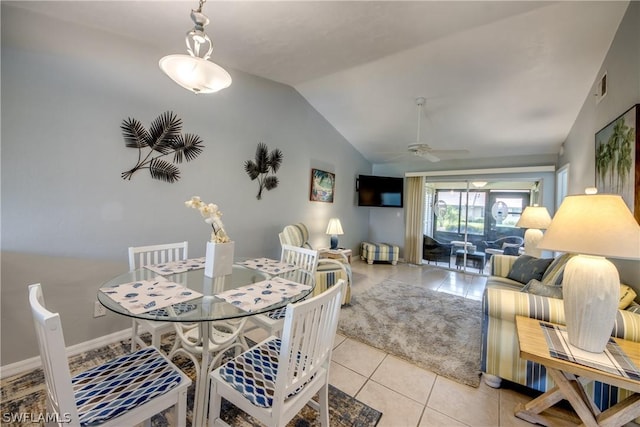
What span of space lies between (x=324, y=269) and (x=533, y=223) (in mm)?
2761

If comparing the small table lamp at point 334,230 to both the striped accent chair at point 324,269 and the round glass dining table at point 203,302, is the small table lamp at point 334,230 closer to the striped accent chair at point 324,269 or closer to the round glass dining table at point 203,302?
the striped accent chair at point 324,269

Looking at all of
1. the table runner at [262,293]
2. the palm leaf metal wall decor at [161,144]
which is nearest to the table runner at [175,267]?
the table runner at [262,293]

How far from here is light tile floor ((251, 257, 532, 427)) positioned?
5.18 ft

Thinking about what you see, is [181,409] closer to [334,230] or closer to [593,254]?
[593,254]

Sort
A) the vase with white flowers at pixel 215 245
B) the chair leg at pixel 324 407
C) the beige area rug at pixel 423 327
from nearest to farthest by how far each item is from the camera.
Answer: the chair leg at pixel 324 407 → the vase with white flowers at pixel 215 245 → the beige area rug at pixel 423 327

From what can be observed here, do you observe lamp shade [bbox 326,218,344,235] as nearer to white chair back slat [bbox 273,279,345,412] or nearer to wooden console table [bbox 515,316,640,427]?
wooden console table [bbox 515,316,640,427]

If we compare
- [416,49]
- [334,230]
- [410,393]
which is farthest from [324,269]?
[416,49]

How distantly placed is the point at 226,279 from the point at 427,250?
5.04 meters

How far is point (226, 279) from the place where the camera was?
169 centimetres

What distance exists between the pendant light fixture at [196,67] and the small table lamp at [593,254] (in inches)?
80.9

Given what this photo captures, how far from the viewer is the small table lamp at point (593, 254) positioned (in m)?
1.22

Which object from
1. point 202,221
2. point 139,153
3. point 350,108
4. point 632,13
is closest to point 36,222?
point 139,153

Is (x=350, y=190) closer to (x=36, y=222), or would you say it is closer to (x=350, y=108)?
(x=350, y=108)

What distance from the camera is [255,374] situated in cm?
122
